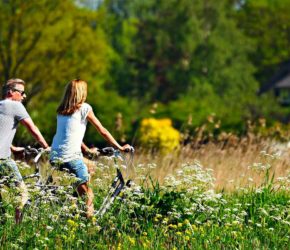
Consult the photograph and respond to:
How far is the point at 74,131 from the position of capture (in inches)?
323

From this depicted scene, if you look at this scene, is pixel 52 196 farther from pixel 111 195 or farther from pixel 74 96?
pixel 74 96

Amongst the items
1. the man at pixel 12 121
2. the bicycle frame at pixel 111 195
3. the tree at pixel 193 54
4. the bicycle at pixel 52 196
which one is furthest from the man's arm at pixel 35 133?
the tree at pixel 193 54

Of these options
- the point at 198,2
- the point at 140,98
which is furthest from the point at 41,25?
the point at 140,98

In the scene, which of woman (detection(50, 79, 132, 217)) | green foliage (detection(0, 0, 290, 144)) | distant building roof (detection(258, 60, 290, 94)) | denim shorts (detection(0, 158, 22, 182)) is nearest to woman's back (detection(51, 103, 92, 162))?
woman (detection(50, 79, 132, 217))

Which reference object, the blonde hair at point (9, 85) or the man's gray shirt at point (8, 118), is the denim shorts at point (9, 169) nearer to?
the man's gray shirt at point (8, 118)

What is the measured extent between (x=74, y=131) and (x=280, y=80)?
59.0 m

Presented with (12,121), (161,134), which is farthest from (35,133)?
(161,134)

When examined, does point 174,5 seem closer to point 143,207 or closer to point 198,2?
point 198,2

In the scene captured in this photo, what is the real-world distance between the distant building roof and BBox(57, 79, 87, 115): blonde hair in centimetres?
5775

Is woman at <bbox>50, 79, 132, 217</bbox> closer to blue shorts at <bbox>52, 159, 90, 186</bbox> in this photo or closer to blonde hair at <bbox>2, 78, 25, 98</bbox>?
blue shorts at <bbox>52, 159, 90, 186</bbox>

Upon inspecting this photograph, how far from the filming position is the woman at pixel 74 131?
26.7ft

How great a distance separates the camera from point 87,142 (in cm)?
2261

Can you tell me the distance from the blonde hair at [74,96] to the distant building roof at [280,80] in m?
57.7

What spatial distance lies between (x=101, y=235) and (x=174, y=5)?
161 ft
